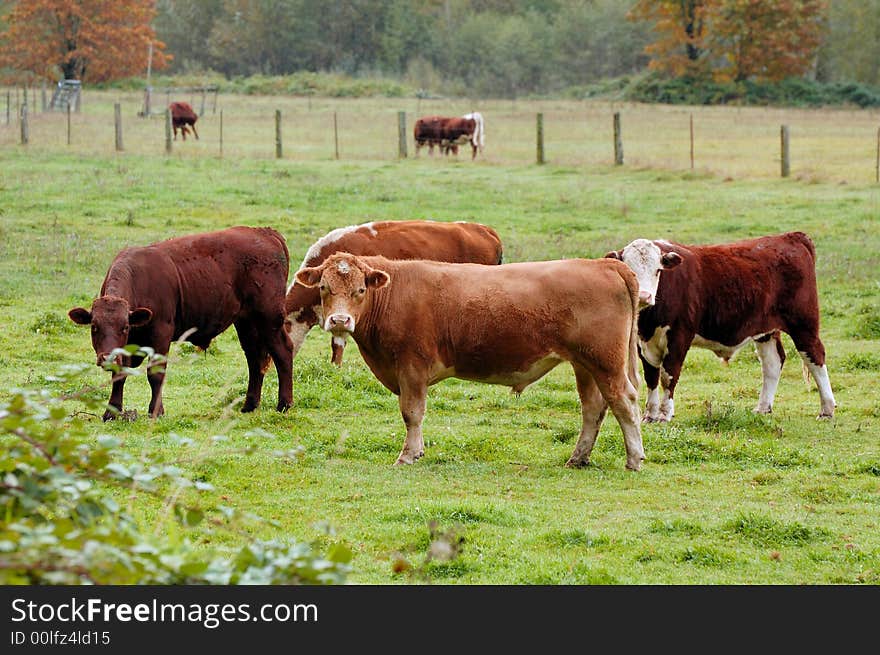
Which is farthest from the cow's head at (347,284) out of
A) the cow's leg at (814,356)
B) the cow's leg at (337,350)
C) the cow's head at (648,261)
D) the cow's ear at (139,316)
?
the cow's leg at (814,356)

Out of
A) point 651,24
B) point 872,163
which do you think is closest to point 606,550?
point 872,163

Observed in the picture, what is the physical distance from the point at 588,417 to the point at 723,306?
A: 2.73 m

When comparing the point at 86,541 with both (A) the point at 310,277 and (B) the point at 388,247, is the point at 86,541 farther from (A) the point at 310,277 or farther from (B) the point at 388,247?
(B) the point at 388,247

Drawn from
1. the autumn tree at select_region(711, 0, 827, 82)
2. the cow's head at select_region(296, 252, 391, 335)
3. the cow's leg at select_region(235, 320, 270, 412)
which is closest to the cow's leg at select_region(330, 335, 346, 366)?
the cow's leg at select_region(235, 320, 270, 412)

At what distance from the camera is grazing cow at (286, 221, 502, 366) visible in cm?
1326

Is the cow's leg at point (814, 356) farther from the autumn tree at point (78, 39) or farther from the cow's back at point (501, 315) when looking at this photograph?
the autumn tree at point (78, 39)

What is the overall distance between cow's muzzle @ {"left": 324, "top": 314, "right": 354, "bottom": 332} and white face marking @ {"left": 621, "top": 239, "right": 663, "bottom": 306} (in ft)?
10.6

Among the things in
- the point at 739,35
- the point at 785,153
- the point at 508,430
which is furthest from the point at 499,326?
the point at 739,35

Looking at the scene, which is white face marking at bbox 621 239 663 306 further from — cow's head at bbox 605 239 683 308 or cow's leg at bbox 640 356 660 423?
cow's leg at bbox 640 356 660 423

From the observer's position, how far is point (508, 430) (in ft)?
36.6

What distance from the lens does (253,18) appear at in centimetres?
9556

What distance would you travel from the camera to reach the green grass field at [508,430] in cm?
748

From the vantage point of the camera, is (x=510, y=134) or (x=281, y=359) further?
(x=510, y=134)

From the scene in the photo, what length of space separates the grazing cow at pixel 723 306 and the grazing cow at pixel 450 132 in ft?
94.1
